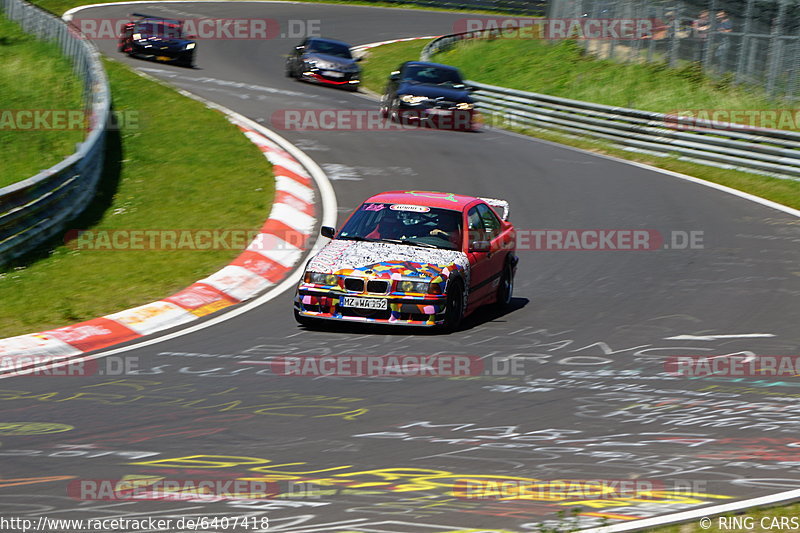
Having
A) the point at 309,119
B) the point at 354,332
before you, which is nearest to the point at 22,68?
the point at 309,119

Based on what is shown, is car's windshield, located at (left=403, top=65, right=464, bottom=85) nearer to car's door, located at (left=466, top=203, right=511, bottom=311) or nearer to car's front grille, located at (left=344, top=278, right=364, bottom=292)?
car's door, located at (left=466, top=203, right=511, bottom=311)

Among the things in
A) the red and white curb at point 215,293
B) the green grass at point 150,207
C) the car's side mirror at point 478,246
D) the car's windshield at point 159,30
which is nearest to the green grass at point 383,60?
the car's windshield at point 159,30

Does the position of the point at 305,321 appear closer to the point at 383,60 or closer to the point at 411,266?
the point at 411,266

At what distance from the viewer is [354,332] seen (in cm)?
1073

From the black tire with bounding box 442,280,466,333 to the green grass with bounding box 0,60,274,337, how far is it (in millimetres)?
3504

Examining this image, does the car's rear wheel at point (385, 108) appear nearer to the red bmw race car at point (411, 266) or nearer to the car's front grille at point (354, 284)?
the red bmw race car at point (411, 266)

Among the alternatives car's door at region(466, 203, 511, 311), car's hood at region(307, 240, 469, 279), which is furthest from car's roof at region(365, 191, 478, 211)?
car's hood at region(307, 240, 469, 279)

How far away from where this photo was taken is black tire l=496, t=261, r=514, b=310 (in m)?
12.1

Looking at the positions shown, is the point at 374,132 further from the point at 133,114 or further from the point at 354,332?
the point at 354,332

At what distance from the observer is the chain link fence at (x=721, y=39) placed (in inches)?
1035

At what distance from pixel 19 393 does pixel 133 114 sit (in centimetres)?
1500

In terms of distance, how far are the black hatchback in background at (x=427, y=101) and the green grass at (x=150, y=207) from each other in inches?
180

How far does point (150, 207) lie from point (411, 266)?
7.13 meters

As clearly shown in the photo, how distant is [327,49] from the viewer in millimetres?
32219
